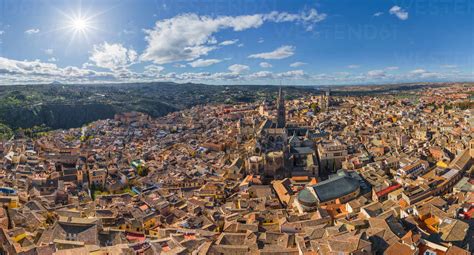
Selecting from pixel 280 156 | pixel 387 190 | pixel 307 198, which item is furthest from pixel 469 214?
pixel 280 156

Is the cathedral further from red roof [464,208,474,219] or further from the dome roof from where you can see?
red roof [464,208,474,219]

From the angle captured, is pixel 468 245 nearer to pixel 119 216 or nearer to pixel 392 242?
pixel 392 242

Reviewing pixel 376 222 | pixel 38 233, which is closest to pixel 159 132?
pixel 38 233

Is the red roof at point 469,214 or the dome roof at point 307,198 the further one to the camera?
the dome roof at point 307,198

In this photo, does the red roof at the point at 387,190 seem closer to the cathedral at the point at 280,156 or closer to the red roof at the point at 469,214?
the red roof at the point at 469,214

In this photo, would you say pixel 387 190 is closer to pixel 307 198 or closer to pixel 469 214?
pixel 307 198

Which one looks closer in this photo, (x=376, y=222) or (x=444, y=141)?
(x=376, y=222)

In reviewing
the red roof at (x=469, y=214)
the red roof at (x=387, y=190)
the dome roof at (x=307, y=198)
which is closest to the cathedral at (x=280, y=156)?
the dome roof at (x=307, y=198)

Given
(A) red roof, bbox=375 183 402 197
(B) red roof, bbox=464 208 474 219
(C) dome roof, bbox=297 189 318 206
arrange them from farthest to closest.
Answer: (A) red roof, bbox=375 183 402 197
(C) dome roof, bbox=297 189 318 206
(B) red roof, bbox=464 208 474 219

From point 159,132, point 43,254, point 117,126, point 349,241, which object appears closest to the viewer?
point 349,241

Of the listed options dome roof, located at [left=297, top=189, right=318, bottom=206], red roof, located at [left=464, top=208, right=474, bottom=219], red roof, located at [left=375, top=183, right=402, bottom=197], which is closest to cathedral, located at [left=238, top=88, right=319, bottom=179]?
dome roof, located at [left=297, top=189, right=318, bottom=206]

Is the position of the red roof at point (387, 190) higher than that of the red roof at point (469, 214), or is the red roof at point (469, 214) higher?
the red roof at point (469, 214)
